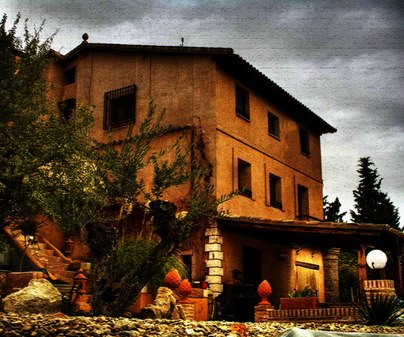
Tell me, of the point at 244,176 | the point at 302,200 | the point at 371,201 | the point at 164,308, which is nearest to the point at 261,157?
the point at 244,176

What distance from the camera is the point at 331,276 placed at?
81.4 ft

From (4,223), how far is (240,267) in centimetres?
797

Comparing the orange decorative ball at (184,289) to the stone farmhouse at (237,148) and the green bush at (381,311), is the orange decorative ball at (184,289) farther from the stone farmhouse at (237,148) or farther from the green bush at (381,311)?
the green bush at (381,311)

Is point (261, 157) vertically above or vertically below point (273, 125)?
below

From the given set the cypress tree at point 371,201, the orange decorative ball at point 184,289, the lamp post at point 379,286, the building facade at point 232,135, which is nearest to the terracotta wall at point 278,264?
the building facade at point 232,135

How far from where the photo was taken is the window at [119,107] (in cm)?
2153

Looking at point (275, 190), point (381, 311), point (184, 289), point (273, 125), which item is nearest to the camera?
point (381, 311)

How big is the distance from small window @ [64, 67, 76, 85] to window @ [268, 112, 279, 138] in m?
8.04

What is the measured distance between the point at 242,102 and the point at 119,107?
15.0ft

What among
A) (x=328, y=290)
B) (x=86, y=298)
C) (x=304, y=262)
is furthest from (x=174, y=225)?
(x=328, y=290)

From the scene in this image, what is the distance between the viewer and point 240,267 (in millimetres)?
19234

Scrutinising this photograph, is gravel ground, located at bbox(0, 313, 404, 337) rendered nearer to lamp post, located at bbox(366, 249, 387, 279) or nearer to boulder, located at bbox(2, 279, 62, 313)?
boulder, located at bbox(2, 279, 62, 313)

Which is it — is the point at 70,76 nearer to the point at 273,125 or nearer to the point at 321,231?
the point at 273,125

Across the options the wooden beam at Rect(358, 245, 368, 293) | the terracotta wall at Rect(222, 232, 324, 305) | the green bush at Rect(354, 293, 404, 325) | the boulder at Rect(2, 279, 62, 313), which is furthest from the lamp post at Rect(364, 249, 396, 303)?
the boulder at Rect(2, 279, 62, 313)
